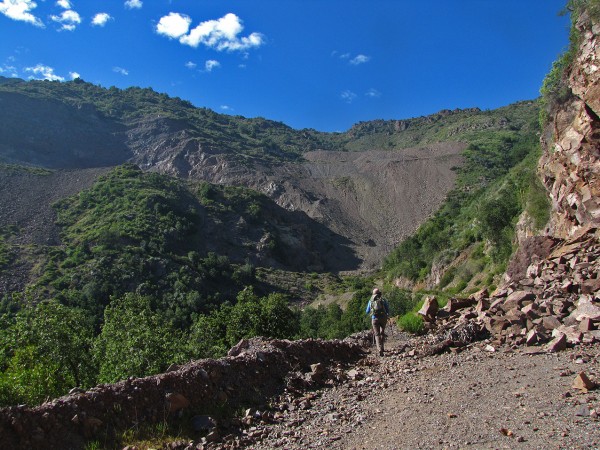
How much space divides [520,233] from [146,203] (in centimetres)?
6461

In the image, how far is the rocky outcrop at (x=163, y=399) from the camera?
534 centimetres

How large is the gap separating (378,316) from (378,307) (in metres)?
0.30

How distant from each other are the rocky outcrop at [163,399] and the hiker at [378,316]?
238 cm

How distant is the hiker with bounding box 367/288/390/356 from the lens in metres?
11.7

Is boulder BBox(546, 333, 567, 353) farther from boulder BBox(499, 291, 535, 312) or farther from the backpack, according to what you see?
the backpack

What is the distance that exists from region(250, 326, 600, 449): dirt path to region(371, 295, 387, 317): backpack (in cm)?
296

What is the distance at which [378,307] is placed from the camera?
40.3 ft

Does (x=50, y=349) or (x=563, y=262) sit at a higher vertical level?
(x=563, y=262)

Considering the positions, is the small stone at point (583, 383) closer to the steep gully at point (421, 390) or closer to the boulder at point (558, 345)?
the steep gully at point (421, 390)

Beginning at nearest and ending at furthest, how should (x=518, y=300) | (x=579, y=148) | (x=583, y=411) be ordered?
(x=583, y=411) < (x=518, y=300) < (x=579, y=148)

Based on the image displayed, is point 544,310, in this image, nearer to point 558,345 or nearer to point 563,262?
point 558,345

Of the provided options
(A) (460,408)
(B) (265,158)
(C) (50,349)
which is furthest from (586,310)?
(B) (265,158)

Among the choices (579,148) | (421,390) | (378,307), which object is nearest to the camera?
(421,390)

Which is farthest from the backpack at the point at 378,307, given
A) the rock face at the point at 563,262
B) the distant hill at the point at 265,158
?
the distant hill at the point at 265,158
